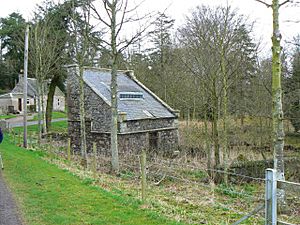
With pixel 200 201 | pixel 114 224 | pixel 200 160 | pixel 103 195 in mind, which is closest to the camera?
pixel 114 224

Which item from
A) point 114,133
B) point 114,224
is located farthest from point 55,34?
point 114,224

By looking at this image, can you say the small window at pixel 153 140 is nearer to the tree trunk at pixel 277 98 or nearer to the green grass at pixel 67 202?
the green grass at pixel 67 202

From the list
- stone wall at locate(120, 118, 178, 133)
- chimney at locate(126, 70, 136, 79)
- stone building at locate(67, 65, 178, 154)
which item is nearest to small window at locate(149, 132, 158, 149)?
stone building at locate(67, 65, 178, 154)

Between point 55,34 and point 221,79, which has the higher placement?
point 55,34

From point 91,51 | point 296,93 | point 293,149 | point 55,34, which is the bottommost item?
point 293,149

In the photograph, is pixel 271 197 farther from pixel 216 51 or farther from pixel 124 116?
pixel 124 116

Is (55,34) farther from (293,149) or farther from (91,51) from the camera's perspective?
(293,149)

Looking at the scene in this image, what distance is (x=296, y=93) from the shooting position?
22.5m

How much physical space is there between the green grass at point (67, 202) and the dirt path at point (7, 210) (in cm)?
17

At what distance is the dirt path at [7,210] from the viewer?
22.1 ft

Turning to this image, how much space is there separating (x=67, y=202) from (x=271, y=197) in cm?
511

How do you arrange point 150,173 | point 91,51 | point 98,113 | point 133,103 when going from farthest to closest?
1. point 133,103
2. point 98,113
3. point 91,51
4. point 150,173

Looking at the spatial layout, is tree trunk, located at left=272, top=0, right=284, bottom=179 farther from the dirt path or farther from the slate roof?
the slate roof

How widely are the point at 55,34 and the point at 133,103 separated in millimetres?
9131
